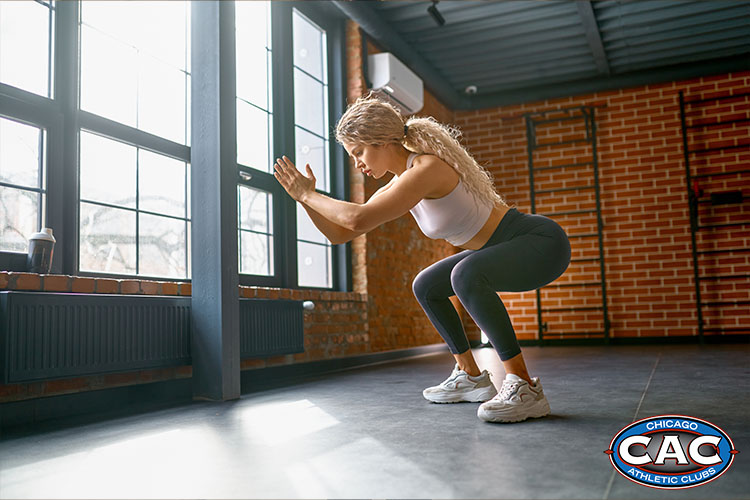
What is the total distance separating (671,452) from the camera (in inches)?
58.6

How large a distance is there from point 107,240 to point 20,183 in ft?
1.56

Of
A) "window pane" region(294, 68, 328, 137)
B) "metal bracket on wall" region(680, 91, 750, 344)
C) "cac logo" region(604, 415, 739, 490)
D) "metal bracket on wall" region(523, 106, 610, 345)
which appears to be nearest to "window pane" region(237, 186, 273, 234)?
"window pane" region(294, 68, 328, 137)

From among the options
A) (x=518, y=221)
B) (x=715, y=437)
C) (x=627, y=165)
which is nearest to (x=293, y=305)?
(x=518, y=221)

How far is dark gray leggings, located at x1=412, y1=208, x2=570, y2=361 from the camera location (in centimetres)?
215

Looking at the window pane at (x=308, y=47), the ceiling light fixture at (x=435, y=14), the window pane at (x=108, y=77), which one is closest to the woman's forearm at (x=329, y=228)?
the window pane at (x=108, y=77)

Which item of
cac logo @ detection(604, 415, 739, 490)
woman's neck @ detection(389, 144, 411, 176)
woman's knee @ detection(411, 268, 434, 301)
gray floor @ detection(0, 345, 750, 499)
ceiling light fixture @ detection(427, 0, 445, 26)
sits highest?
ceiling light fixture @ detection(427, 0, 445, 26)

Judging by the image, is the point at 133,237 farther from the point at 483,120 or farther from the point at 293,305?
the point at 483,120

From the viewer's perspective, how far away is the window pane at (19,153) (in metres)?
2.67

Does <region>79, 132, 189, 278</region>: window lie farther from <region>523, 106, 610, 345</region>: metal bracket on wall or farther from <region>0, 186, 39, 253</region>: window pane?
<region>523, 106, 610, 345</region>: metal bracket on wall

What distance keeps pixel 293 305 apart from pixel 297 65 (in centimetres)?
203

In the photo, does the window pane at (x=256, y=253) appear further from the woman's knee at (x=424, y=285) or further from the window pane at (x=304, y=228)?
the woman's knee at (x=424, y=285)

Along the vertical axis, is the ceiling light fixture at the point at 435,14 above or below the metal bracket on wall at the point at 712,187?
above

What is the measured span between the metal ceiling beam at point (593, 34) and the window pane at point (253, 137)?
286 centimetres

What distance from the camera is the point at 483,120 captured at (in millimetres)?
7582
